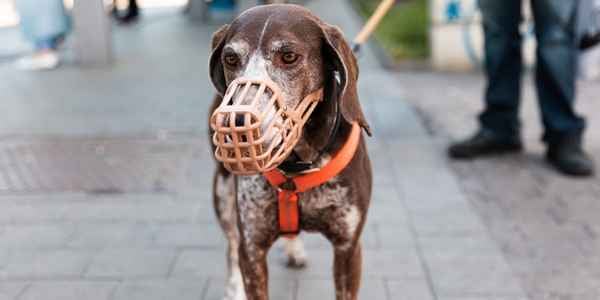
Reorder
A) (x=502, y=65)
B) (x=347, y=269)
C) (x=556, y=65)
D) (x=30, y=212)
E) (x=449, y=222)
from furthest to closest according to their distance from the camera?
(x=502, y=65)
(x=556, y=65)
(x=30, y=212)
(x=449, y=222)
(x=347, y=269)

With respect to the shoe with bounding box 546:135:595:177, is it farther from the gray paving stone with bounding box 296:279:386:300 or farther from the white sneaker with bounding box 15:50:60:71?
the white sneaker with bounding box 15:50:60:71

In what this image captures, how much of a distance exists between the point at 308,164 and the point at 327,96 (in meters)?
0.26

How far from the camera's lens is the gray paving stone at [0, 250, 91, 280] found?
3.50 m

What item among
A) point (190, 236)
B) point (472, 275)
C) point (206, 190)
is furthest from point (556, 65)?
point (190, 236)

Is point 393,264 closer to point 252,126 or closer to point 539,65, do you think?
point 252,126

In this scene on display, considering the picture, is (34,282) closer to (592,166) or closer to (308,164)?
(308,164)

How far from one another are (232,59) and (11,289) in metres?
1.91

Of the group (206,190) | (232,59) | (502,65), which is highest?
(232,59)

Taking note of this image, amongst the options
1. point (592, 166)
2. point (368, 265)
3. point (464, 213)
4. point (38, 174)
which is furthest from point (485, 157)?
point (38, 174)

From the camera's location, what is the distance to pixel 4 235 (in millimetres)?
3951

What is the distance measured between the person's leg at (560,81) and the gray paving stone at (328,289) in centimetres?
207

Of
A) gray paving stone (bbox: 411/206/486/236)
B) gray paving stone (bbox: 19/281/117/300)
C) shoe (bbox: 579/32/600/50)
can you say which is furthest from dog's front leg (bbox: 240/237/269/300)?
shoe (bbox: 579/32/600/50)

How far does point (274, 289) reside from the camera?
3400mm

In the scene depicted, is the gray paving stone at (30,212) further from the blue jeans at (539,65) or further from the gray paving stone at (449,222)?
the blue jeans at (539,65)
